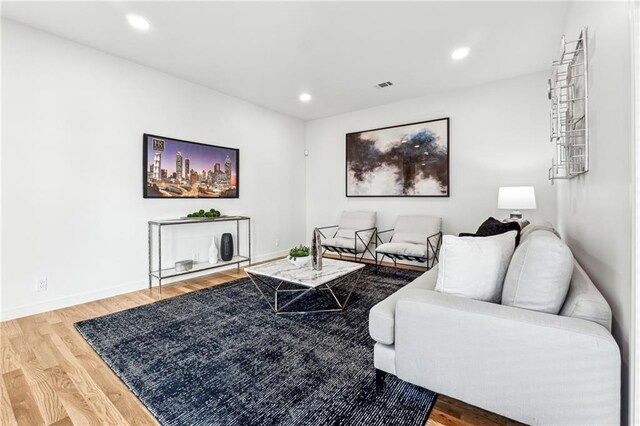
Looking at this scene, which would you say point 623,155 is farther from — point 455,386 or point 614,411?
point 455,386

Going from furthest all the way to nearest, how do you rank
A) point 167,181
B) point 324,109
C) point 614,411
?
point 324,109, point 167,181, point 614,411

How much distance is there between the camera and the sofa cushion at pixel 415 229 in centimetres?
421

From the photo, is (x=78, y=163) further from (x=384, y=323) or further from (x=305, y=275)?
(x=384, y=323)

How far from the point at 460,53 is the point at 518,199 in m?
1.74

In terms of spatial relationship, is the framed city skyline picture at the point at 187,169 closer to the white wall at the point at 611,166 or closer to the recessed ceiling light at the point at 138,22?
the recessed ceiling light at the point at 138,22

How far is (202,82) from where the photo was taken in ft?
13.0

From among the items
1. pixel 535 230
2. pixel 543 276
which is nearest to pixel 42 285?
pixel 543 276

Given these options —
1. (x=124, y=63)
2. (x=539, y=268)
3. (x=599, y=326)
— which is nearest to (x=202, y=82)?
(x=124, y=63)

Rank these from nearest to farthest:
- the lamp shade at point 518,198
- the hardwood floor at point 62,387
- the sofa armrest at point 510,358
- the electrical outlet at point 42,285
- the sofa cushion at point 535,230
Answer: the sofa armrest at point 510,358 → the hardwood floor at point 62,387 → the sofa cushion at point 535,230 → the electrical outlet at point 42,285 → the lamp shade at point 518,198

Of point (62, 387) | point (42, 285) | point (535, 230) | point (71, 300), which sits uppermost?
point (535, 230)

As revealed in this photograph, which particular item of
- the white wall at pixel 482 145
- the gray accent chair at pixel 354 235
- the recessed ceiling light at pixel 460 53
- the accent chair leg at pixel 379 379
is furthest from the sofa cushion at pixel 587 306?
the gray accent chair at pixel 354 235

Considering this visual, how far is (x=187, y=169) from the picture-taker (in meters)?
3.90

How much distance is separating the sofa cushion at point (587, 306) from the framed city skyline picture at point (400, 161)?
3209 mm

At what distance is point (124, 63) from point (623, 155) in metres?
4.23
